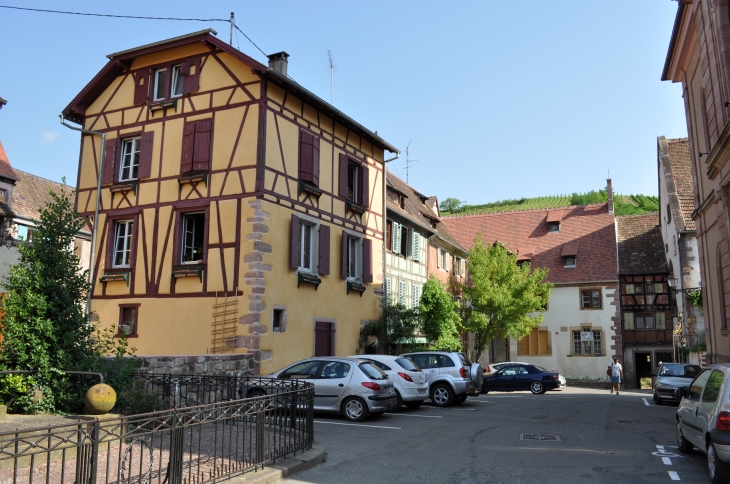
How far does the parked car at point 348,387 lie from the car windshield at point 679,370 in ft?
39.9

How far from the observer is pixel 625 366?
1483 inches

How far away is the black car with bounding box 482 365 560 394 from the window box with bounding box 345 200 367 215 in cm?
906

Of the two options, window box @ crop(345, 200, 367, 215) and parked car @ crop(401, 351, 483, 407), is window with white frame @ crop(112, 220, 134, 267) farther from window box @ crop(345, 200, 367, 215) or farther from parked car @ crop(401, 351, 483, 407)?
parked car @ crop(401, 351, 483, 407)

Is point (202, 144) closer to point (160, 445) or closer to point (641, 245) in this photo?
point (160, 445)

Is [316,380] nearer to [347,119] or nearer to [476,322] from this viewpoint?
[347,119]

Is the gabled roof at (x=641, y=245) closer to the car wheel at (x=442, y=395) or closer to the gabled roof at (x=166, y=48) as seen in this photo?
the gabled roof at (x=166, y=48)

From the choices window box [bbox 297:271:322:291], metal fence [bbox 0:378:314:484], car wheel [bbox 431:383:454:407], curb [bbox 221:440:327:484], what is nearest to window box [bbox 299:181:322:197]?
window box [bbox 297:271:322:291]

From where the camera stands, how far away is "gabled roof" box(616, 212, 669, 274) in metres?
38.6

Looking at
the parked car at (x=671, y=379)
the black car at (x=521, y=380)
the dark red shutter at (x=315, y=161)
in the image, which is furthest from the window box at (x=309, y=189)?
the parked car at (x=671, y=379)

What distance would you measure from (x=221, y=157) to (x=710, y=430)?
14.8m

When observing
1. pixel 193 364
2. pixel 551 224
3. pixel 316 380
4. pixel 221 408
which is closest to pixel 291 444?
pixel 221 408

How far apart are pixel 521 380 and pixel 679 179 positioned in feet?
48.3

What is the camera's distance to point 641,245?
40.6 m

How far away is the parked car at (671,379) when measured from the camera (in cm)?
2055
